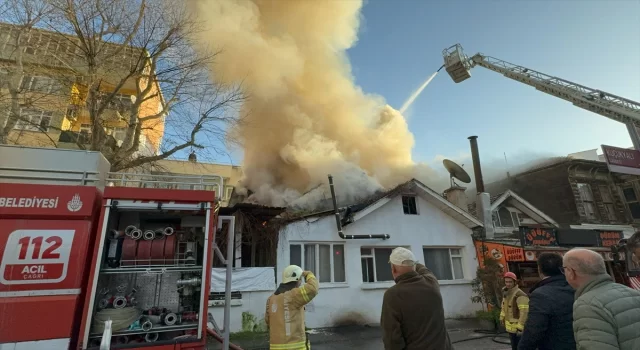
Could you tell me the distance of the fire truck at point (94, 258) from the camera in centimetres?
314

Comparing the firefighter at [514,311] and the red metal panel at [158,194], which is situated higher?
the red metal panel at [158,194]

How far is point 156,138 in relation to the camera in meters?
12.7

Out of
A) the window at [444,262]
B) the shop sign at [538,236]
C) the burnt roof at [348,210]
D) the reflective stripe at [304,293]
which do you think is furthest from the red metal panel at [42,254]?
the shop sign at [538,236]

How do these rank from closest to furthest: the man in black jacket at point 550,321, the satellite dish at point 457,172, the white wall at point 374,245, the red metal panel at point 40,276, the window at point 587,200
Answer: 1. the man in black jacket at point 550,321
2. the red metal panel at point 40,276
3. the white wall at point 374,245
4. the satellite dish at point 457,172
5. the window at point 587,200

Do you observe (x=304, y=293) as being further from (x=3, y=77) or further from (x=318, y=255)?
(x=3, y=77)

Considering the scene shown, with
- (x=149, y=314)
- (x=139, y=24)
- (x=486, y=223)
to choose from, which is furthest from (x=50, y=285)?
(x=486, y=223)

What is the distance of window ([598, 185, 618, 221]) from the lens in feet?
59.7

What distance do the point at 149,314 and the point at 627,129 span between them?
1889 cm

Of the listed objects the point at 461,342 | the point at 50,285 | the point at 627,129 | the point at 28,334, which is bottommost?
the point at 461,342

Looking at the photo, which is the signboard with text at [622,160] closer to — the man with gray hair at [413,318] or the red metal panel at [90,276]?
the man with gray hair at [413,318]

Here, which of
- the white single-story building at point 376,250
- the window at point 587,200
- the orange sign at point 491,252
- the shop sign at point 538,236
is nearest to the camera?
the white single-story building at point 376,250

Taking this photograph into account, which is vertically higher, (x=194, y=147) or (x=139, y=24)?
(x=139, y=24)

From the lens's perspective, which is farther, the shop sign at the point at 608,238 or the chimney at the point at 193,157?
the shop sign at the point at 608,238

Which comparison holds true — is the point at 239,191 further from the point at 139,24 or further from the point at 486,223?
the point at 486,223
